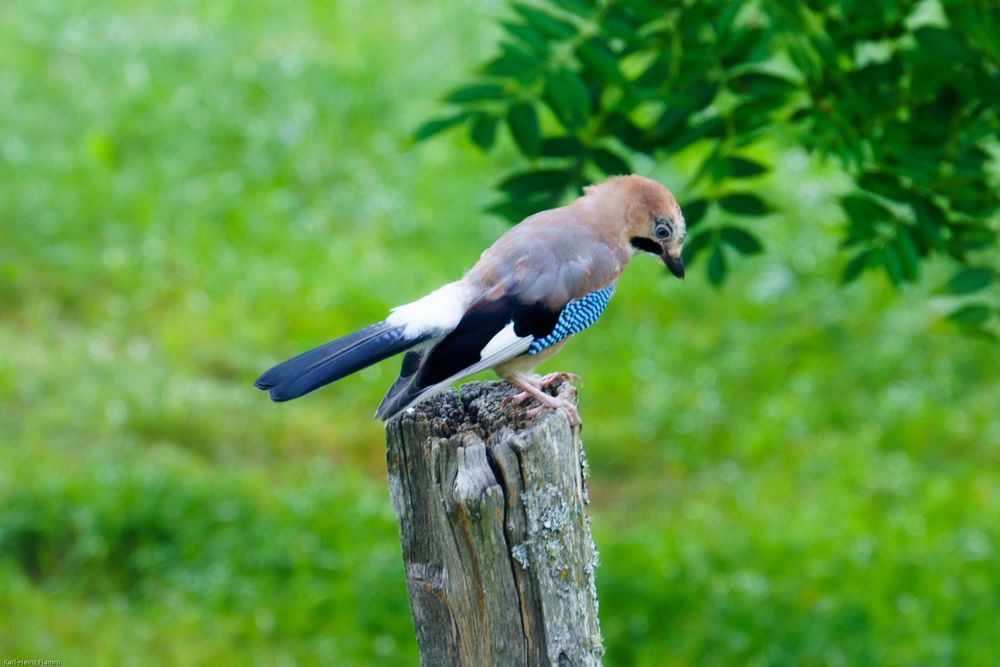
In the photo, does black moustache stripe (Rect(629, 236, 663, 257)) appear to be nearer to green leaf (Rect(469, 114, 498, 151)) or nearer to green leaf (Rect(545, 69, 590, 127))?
green leaf (Rect(545, 69, 590, 127))

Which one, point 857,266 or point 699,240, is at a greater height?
point 699,240

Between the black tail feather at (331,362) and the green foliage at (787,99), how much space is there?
4.04 feet

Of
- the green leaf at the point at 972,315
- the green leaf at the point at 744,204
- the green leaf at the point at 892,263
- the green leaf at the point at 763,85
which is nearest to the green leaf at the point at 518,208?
the green leaf at the point at 744,204

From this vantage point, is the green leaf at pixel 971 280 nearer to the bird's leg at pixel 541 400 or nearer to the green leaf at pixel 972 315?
the green leaf at pixel 972 315

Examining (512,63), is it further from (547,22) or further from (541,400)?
(541,400)

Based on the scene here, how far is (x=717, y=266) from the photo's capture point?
184 inches

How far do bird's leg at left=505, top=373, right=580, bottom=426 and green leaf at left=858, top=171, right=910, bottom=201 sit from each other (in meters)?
1.35

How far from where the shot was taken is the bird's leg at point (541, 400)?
3.35 m

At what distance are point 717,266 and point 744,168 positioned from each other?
1.27 feet

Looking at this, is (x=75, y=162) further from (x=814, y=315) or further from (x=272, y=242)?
(x=814, y=315)

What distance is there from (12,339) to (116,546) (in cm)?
216

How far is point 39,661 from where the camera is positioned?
5562 mm

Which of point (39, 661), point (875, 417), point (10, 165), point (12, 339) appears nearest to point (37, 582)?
point (39, 661)

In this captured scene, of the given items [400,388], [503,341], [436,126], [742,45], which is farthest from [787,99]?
[400,388]
